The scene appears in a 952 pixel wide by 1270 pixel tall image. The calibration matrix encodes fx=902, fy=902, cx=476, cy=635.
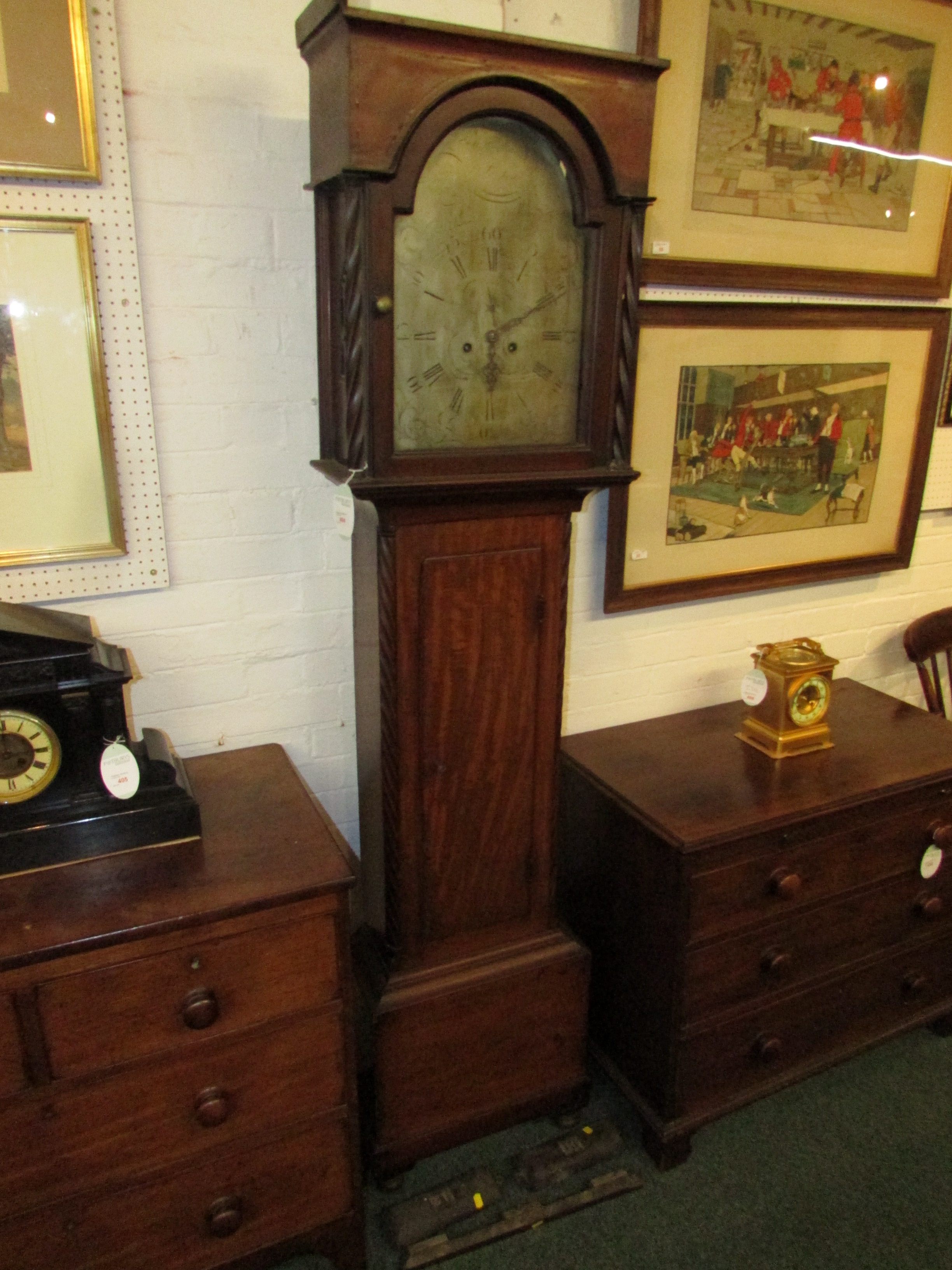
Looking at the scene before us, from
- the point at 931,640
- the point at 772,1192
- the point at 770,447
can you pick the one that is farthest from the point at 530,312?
the point at 772,1192

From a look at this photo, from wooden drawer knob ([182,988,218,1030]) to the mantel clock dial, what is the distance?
1.25 meters

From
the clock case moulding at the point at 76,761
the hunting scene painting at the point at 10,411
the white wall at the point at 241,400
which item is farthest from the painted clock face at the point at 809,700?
the hunting scene painting at the point at 10,411

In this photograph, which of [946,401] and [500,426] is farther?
[946,401]

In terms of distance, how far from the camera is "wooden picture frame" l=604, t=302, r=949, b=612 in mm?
1971

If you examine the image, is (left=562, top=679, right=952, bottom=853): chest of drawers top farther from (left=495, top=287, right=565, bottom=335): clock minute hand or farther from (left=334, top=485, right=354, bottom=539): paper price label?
(left=495, top=287, right=565, bottom=335): clock minute hand

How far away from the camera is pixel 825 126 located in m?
1.93

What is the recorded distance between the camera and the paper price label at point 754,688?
1991 mm

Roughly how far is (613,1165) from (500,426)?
58.4 inches

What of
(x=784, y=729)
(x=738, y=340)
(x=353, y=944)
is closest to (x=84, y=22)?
(x=738, y=340)

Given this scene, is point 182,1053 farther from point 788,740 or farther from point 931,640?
point 931,640

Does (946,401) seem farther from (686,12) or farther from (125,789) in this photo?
(125,789)

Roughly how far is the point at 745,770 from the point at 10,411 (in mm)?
1545

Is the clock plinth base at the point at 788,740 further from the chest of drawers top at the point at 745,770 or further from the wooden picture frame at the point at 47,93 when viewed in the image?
the wooden picture frame at the point at 47,93

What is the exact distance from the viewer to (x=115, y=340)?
4.90ft
